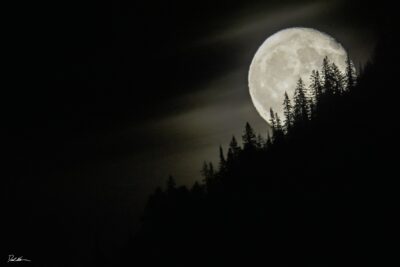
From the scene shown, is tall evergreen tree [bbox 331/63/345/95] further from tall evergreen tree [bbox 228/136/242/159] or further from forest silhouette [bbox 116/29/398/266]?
tall evergreen tree [bbox 228/136/242/159]

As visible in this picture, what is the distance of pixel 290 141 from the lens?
103m

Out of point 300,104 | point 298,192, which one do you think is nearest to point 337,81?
point 300,104

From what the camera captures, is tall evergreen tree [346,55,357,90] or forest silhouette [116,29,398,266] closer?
forest silhouette [116,29,398,266]

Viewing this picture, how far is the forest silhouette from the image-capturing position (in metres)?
71.5

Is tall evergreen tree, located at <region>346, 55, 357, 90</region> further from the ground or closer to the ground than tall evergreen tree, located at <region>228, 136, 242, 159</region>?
further from the ground

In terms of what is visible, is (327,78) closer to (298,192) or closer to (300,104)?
(300,104)

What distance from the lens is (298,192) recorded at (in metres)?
83.1

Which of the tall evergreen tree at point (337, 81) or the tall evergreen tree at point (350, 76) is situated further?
the tall evergreen tree at point (350, 76)

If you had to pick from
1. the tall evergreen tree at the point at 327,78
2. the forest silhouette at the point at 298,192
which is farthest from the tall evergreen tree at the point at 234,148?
the tall evergreen tree at the point at 327,78

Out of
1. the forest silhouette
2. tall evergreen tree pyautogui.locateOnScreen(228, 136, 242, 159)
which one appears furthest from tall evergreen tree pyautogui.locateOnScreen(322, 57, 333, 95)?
tall evergreen tree pyautogui.locateOnScreen(228, 136, 242, 159)

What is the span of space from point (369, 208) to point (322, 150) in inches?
877

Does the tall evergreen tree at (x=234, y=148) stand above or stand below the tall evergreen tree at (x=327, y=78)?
below

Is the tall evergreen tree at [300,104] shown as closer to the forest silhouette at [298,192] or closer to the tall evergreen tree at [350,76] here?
the forest silhouette at [298,192]

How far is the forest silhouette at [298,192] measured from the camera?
71.5 metres
